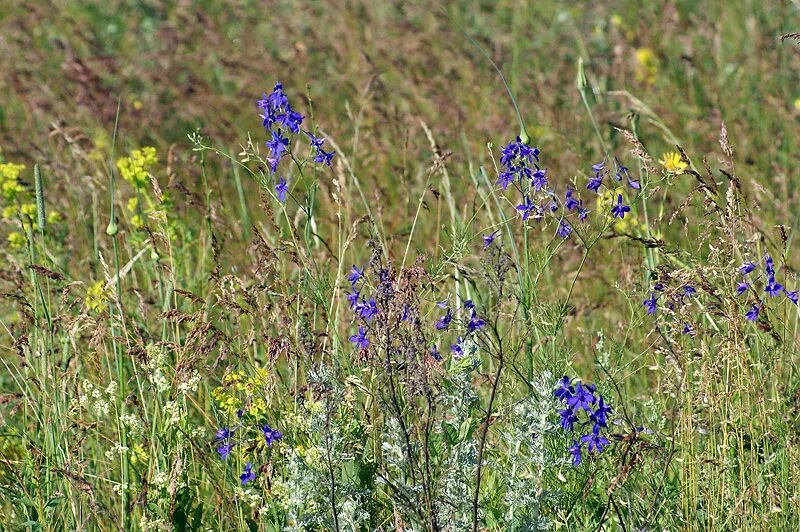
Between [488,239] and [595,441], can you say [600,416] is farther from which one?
[488,239]

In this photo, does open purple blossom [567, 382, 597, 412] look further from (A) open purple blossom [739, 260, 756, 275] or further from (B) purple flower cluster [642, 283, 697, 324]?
(A) open purple blossom [739, 260, 756, 275]

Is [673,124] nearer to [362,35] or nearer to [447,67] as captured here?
[447,67]

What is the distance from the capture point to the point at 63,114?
16.0 ft

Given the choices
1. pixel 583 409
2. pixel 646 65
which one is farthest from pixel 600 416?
pixel 646 65

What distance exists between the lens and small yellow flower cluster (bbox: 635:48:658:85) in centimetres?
507

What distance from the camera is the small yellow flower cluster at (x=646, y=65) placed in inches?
199

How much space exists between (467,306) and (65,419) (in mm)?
1021

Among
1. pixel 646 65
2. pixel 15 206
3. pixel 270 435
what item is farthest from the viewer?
pixel 646 65

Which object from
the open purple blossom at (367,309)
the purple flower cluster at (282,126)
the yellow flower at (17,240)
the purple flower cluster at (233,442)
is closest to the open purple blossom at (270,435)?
the purple flower cluster at (233,442)

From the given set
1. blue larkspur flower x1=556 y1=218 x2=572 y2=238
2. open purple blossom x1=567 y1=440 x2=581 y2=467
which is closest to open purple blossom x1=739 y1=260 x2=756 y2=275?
blue larkspur flower x1=556 y1=218 x2=572 y2=238

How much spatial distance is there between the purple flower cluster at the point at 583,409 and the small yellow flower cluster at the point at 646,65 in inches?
131

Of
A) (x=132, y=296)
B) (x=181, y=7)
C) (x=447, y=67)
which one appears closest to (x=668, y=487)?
(x=132, y=296)

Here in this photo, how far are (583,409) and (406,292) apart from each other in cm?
42

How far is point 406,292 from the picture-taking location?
1925 millimetres
